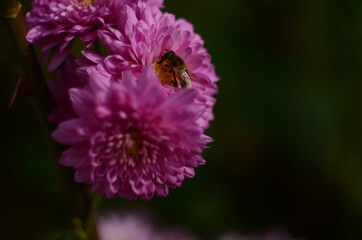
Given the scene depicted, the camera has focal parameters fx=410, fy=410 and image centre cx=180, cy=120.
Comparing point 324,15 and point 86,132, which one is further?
point 324,15

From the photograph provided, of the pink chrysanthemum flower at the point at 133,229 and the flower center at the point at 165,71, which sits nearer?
the flower center at the point at 165,71

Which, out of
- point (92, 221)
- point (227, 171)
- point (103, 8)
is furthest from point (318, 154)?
point (103, 8)

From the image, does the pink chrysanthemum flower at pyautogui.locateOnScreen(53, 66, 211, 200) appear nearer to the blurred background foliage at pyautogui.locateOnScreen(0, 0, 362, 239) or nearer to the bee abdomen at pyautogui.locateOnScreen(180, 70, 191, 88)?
the bee abdomen at pyautogui.locateOnScreen(180, 70, 191, 88)

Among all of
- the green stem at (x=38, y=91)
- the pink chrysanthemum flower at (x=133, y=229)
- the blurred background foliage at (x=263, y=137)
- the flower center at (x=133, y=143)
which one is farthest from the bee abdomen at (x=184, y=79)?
the blurred background foliage at (x=263, y=137)

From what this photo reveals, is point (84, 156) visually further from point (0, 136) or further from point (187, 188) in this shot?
point (0, 136)

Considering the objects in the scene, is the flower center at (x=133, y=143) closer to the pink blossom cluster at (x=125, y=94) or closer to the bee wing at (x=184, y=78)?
the pink blossom cluster at (x=125, y=94)

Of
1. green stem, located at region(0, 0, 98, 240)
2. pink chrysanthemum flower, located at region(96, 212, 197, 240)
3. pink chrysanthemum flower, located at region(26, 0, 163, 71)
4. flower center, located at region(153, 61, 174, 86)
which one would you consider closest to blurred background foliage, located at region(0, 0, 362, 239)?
pink chrysanthemum flower, located at region(96, 212, 197, 240)
